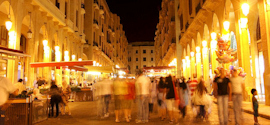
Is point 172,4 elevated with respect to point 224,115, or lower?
elevated

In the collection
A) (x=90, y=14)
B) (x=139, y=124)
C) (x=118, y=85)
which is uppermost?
(x=90, y=14)

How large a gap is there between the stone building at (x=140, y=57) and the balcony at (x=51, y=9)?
81.3m

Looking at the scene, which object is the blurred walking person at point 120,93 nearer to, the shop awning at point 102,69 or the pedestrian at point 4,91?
the pedestrian at point 4,91

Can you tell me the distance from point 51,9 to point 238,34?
14551mm

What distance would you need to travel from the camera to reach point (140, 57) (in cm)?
10619

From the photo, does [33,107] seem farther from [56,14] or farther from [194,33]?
[194,33]

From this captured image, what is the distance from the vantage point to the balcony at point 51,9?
18.9 m

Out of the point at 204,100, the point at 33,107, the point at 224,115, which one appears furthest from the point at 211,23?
the point at 33,107

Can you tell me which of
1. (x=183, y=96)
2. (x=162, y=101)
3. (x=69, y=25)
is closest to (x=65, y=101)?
(x=162, y=101)

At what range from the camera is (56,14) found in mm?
23000

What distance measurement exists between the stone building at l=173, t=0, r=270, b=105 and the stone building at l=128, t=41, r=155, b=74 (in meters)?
72.4

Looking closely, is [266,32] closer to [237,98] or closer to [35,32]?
[237,98]

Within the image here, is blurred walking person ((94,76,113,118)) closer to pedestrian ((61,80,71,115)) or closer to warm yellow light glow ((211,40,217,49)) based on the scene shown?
pedestrian ((61,80,71,115))

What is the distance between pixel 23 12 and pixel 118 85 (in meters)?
9.95
